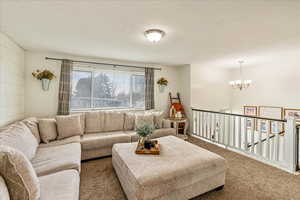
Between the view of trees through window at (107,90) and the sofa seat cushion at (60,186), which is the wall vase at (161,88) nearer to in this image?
the view of trees through window at (107,90)

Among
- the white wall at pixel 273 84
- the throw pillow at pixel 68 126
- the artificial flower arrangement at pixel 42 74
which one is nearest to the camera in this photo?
the throw pillow at pixel 68 126

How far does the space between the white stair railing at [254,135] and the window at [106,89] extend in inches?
76.7

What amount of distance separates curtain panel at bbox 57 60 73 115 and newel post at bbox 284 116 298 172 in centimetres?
449

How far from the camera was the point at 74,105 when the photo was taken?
359 cm

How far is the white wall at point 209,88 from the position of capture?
179 inches

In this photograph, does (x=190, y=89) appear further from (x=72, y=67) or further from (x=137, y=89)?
(x=72, y=67)

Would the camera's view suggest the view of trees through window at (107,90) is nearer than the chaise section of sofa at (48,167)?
No

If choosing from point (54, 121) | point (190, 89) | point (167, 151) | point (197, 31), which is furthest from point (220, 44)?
point (54, 121)

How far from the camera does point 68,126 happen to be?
9.30 feet

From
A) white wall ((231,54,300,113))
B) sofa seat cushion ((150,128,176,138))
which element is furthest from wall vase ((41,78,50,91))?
white wall ((231,54,300,113))

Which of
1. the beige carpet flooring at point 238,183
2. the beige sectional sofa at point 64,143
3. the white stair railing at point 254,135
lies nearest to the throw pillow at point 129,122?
the beige sectional sofa at point 64,143

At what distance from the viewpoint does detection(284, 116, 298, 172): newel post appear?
2307 mm

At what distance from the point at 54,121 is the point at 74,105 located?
85cm

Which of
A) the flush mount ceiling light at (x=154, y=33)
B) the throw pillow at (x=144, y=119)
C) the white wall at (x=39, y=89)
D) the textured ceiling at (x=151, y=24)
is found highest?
the textured ceiling at (x=151, y=24)
